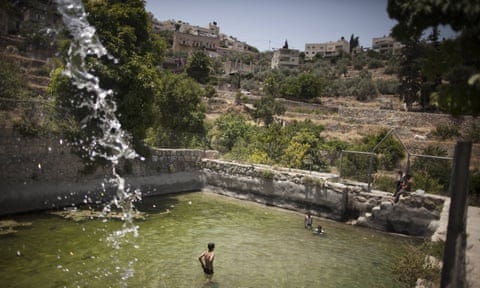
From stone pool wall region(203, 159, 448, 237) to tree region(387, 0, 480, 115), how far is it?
11.4 m

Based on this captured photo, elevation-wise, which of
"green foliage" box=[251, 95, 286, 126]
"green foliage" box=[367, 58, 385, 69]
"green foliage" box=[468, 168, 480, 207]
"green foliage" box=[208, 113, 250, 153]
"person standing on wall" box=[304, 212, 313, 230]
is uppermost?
"green foliage" box=[367, 58, 385, 69]

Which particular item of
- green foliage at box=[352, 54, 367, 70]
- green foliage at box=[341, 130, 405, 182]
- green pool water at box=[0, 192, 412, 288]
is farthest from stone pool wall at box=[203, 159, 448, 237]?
green foliage at box=[352, 54, 367, 70]

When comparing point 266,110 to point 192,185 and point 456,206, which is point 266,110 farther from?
point 456,206

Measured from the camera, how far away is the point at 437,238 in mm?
10312

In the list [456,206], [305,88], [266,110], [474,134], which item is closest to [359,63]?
[305,88]

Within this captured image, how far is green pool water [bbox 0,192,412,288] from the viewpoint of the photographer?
9.86 meters

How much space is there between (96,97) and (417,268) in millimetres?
15088

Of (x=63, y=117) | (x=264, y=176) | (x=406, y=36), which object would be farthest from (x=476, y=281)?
(x=63, y=117)

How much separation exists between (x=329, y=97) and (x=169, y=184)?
2269 inches

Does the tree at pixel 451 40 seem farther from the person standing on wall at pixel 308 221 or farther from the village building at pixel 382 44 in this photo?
the village building at pixel 382 44

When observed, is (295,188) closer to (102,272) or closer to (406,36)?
(102,272)

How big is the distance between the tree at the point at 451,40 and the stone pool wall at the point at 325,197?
11.4m

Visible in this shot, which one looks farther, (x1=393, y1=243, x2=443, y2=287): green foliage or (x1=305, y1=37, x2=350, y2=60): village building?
(x1=305, y1=37, x2=350, y2=60): village building

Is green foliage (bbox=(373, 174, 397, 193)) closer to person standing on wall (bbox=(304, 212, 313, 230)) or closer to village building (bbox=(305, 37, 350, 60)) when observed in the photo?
person standing on wall (bbox=(304, 212, 313, 230))
